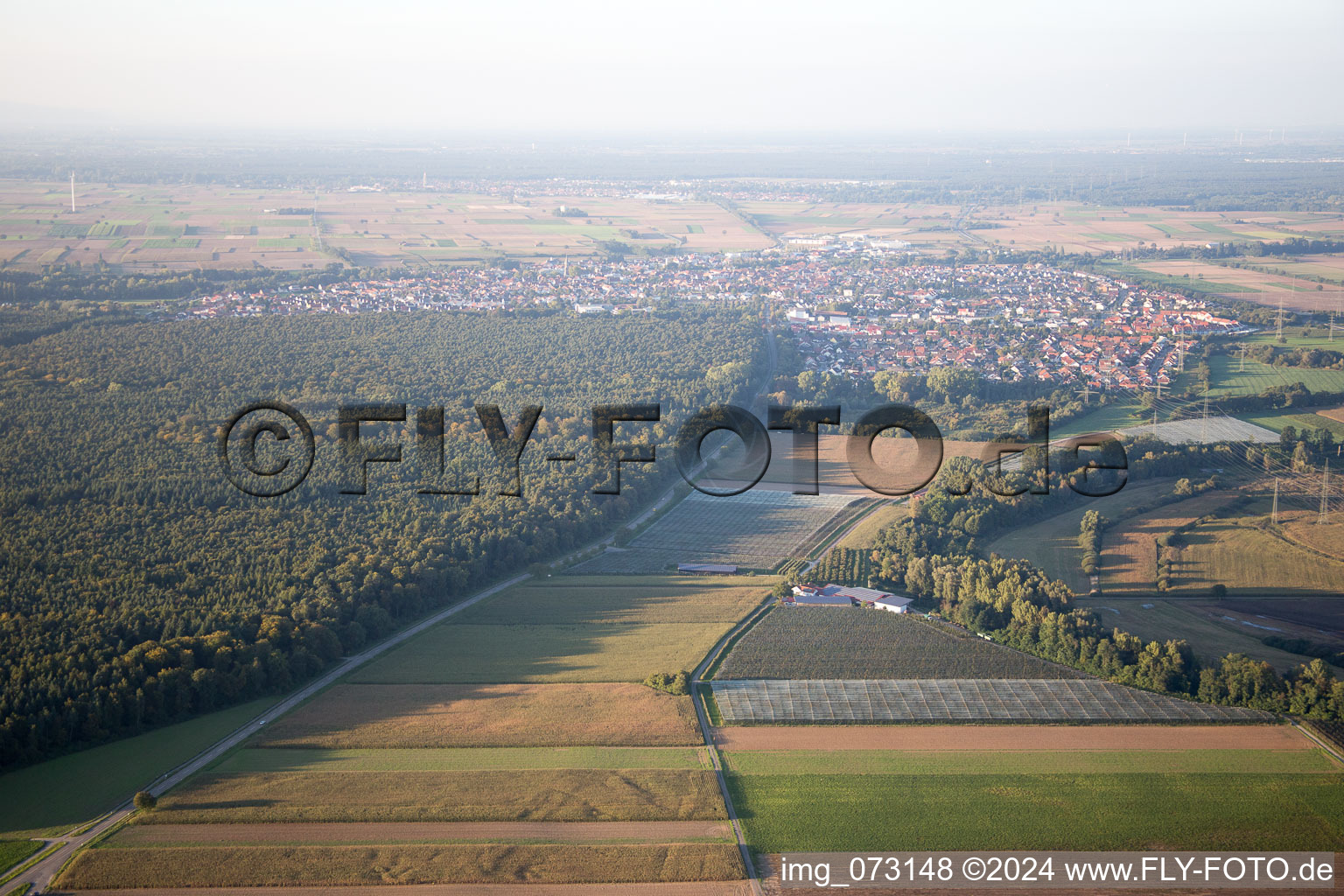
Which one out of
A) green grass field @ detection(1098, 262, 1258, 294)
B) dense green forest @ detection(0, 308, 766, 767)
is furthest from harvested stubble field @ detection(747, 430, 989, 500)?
green grass field @ detection(1098, 262, 1258, 294)

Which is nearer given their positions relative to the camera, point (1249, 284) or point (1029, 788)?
point (1029, 788)

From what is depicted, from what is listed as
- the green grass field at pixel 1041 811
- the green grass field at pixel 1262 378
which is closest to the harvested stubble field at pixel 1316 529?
the green grass field at pixel 1041 811

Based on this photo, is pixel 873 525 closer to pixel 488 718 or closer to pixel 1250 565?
pixel 1250 565

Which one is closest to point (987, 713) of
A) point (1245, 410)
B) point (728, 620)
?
point (728, 620)

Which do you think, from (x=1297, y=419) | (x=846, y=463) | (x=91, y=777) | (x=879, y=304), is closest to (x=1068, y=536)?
(x=846, y=463)

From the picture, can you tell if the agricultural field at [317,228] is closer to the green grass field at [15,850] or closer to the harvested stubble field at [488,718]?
the harvested stubble field at [488,718]
